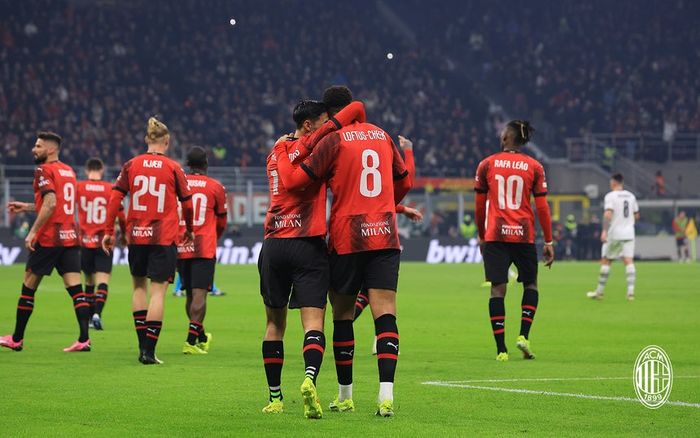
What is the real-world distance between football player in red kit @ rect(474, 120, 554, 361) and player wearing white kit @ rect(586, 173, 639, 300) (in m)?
11.3

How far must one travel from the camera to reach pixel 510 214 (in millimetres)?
13062

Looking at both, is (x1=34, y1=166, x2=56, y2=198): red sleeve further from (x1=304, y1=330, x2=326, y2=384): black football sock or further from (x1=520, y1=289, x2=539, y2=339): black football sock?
(x1=304, y1=330, x2=326, y2=384): black football sock

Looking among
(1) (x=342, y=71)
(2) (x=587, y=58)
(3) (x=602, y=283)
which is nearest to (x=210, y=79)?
(1) (x=342, y=71)

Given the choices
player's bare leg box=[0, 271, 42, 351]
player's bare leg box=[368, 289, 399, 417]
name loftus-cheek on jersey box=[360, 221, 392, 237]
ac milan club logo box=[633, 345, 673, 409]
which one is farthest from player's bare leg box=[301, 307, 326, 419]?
player's bare leg box=[0, 271, 42, 351]

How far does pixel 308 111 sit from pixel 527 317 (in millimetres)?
5210

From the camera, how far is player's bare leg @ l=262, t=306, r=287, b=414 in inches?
Result: 342

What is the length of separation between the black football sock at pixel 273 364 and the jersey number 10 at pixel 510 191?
4.87 metres

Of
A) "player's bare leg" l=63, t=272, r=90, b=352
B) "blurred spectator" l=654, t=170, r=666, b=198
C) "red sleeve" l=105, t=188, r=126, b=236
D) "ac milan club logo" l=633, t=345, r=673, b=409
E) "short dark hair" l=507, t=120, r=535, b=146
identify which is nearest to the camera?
"ac milan club logo" l=633, t=345, r=673, b=409

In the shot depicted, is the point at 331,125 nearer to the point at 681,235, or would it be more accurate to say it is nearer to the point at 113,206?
the point at 113,206

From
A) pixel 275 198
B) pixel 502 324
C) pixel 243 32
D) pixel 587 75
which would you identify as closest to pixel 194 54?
pixel 243 32

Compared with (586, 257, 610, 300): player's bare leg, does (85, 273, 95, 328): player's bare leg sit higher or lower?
lower

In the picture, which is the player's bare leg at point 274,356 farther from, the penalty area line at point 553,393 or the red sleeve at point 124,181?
the red sleeve at point 124,181

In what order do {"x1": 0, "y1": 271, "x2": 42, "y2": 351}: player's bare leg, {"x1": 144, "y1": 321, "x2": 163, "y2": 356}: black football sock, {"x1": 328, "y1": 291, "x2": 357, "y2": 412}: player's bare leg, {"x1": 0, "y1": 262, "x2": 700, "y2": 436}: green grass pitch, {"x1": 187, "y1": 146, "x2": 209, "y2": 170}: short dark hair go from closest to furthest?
{"x1": 0, "y1": 262, "x2": 700, "y2": 436}: green grass pitch → {"x1": 328, "y1": 291, "x2": 357, "y2": 412}: player's bare leg → {"x1": 144, "y1": 321, "x2": 163, "y2": 356}: black football sock → {"x1": 0, "y1": 271, "x2": 42, "y2": 351}: player's bare leg → {"x1": 187, "y1": 146, "x2": 209, "y2": 170}: short dark hair

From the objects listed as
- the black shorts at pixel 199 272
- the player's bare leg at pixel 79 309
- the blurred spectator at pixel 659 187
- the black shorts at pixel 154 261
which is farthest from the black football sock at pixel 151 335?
the blurred spectator at pixel 659 187
